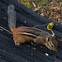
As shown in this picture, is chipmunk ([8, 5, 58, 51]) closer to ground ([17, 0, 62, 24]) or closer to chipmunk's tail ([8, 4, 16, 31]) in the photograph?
chipmunk's tail ([8, 4, 16, 31])

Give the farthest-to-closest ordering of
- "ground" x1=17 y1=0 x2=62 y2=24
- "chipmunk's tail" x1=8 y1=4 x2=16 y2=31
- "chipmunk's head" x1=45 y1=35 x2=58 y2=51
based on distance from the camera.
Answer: "ground" x1=17 y1=0 x2=62 y2=24 → "chipmunk's tail" x1=8 y1=4 x2=16 y2=31 → "chipmunk's head" x1=45 y1=35 x2=58 y2=51

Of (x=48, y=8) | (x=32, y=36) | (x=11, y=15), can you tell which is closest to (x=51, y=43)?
(x=32, y=36)

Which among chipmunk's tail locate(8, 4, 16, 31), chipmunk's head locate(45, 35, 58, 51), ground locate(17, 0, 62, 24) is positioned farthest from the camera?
ground locate(17, 0, 62, 24)

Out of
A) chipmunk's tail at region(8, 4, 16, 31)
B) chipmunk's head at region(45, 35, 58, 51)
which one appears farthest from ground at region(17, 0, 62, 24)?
chipmunk's head at region(45, 35, 58, 51)

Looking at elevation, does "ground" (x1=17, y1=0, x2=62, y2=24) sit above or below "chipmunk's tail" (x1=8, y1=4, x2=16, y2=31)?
above

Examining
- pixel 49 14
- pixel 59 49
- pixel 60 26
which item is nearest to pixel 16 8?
pixel 60 26

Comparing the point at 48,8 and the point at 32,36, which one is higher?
the point at 48,8

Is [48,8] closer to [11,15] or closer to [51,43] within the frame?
[11,15]

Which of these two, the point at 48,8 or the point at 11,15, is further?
the point at 48,8

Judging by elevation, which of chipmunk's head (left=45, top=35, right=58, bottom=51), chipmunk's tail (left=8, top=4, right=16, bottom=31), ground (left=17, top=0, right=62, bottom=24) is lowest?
chipmunk's head (left=45, top=35, right=58, bottom=51)

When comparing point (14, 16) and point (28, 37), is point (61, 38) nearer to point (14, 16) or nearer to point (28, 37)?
point (28, 37)

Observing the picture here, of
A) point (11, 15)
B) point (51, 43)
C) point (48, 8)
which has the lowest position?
point (51, 43)
